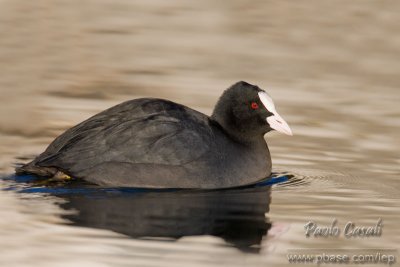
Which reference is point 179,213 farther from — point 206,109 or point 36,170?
point 206,109

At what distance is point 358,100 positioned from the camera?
1272 centimetres

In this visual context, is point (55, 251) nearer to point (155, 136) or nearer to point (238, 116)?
point (155, 136)

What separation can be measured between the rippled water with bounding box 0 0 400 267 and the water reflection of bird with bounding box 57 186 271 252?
1cm

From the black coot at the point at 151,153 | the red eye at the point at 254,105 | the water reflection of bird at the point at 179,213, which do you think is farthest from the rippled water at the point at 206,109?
the red eye at the point at 254,105

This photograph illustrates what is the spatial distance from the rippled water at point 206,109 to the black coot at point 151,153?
0.44 ft

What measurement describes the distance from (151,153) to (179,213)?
3.02 ft

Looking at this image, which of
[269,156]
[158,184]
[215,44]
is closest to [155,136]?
[158,184]

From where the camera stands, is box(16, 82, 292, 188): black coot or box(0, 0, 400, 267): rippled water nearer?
box(0, 0, 400, 267): rippled water

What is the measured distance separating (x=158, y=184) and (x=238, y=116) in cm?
103

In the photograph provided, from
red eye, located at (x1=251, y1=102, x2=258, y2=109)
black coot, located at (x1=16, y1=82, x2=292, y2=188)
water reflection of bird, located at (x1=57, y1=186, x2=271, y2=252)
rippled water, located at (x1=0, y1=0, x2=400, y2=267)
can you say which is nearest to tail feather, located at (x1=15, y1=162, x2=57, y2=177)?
black coot, located at (x1=16, y1=82, x2=292, y2=188)

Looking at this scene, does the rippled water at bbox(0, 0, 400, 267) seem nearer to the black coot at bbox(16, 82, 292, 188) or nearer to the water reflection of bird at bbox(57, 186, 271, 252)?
the water reflection of bird at bbox(57, 186, 271, 252)

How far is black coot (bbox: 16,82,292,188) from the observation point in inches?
381

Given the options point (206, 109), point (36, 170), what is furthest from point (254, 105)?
point (206, 109)

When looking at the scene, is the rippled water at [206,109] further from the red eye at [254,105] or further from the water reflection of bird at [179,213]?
the red eye at [254,105]
